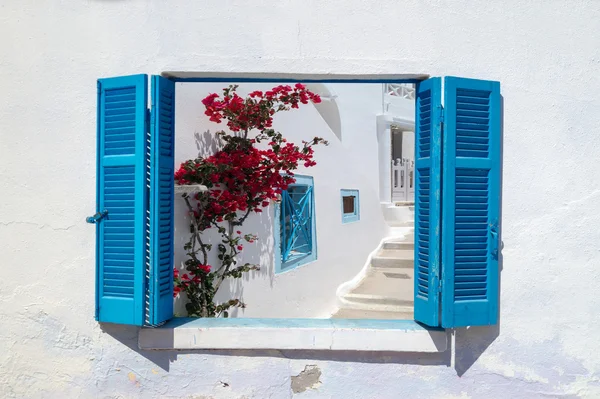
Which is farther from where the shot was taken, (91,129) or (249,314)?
(249,314)

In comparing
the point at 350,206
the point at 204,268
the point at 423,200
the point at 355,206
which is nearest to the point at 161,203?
the point at 204,268

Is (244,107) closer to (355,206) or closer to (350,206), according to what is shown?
(350,206)

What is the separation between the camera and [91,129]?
11.7 feet

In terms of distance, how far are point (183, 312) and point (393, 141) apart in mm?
11264

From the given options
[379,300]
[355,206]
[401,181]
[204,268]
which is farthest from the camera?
[401,181]

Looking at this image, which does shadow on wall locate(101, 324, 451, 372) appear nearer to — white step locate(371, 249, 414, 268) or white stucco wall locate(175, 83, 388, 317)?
white stucco wall locate(175, 83, 388, 317)

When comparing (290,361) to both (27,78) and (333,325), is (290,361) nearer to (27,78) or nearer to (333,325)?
(333,325)

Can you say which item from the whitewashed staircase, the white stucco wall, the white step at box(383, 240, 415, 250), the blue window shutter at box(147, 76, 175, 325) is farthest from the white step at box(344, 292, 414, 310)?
the blue window shutter at box(147, 76, 175, 325)

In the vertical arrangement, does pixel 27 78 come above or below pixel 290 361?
above

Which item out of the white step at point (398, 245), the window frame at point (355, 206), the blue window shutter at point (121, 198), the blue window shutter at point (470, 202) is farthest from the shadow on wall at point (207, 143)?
the white step at point (398, 245)

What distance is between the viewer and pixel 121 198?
3408mm

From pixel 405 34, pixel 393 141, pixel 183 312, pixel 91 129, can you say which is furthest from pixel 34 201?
pixel 393 141

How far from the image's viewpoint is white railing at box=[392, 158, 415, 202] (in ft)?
43.3

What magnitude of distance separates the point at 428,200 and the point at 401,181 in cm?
1008
